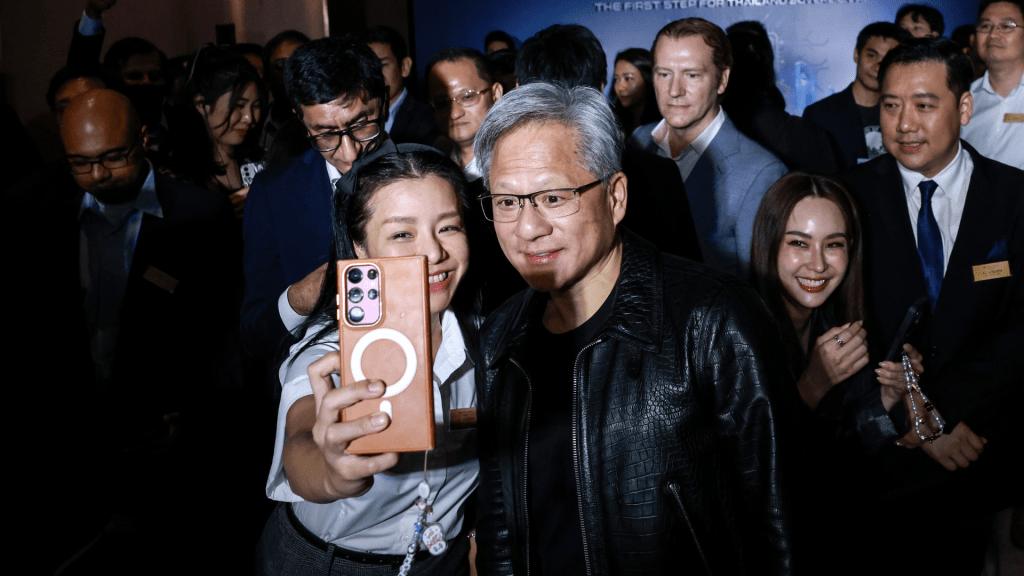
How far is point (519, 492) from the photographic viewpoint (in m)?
1.50

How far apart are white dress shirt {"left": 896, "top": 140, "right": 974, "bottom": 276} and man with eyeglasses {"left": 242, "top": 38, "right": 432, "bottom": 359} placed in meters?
1.94

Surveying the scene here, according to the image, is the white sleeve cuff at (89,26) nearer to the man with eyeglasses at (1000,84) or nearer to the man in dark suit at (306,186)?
the man in dark suit at (306,186)

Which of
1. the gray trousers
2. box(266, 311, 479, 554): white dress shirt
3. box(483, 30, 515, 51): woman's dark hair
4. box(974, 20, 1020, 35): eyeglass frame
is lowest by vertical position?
the gray trousers

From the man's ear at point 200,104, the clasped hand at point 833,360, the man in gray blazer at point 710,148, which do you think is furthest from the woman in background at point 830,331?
the man's ear at point 200,104

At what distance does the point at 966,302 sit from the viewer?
253cm

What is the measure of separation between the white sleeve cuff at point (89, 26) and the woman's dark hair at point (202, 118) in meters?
0.86

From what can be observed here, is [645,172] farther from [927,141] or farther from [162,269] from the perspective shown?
[162,269]

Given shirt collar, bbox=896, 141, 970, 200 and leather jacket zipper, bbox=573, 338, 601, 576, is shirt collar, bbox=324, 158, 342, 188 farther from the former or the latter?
shirt collar, bbox=896, 141, 970, 200

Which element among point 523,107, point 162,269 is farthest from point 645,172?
point 162,269

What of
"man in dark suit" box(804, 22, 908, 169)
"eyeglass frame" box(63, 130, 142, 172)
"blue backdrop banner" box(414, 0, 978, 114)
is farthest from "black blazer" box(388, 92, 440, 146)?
"blue backdrop banner" box(414, 0, 978, 114)

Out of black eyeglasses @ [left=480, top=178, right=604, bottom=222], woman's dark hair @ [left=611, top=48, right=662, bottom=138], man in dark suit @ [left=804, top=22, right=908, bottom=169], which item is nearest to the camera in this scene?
black eyeglasses @ [left=480, top=178, right=604, bottom=222]

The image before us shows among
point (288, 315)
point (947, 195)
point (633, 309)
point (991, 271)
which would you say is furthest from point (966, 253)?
point (288, 315)

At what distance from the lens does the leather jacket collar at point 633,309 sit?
1.37m

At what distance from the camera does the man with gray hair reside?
1323 mm
